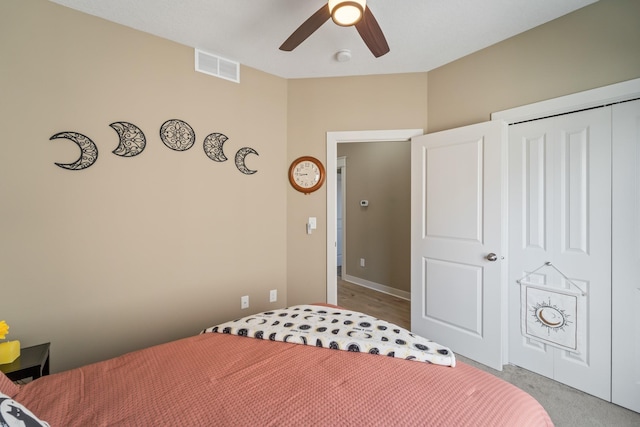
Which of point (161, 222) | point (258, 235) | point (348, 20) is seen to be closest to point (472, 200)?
point (348, 20)

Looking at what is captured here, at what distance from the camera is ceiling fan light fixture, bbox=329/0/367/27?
4.57ft

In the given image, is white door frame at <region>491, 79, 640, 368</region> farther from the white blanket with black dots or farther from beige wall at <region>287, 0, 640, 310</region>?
the white blanket with black dots

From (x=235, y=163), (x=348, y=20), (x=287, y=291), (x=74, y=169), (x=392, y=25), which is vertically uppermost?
(x=392, y=25)

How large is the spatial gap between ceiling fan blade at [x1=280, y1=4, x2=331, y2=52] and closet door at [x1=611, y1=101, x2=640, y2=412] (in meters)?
1.98

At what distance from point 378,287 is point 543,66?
3323mm

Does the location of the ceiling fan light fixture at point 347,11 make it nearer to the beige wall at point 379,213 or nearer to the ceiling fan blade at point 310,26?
the ceiling fan blade at point 310,26

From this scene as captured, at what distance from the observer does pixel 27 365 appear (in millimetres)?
1484

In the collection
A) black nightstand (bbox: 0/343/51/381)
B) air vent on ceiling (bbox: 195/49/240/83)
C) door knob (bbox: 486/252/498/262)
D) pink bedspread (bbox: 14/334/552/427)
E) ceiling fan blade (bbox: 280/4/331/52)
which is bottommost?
black nightstand (bbox: 0/343/51/381)

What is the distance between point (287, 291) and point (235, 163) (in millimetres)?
1436

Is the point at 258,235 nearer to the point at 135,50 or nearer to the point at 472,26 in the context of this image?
the point at 135,50

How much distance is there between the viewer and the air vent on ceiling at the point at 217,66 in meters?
2.45

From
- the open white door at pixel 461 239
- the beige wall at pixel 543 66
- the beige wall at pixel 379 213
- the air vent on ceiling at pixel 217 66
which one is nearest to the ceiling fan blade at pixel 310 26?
the air vent on ceiling at pixel 217 66

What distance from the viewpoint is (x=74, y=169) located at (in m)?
1.92

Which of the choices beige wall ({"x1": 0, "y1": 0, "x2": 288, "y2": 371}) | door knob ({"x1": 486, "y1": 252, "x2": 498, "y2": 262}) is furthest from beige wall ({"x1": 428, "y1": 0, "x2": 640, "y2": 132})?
beige wall ({"x1": 0, "y1": 0, "x2": 288, "y2": 371})
